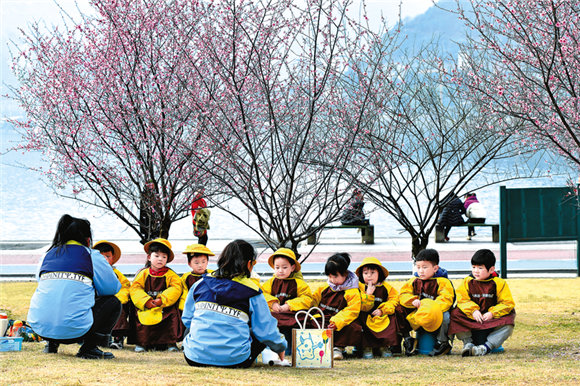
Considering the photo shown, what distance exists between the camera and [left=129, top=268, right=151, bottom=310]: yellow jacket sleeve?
22.1 ft

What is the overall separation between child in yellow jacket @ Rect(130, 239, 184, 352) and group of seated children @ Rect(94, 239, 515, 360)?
0.03ft

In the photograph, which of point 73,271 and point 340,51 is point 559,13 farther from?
point 73,271

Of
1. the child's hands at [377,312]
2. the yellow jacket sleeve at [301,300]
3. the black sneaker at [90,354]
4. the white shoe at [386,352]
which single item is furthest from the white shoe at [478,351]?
the black sneaker at [90,354]

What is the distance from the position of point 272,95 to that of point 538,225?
653 cm

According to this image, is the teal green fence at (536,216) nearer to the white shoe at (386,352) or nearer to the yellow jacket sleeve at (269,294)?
the white shoe at (386,352)

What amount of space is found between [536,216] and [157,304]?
27.3 feet

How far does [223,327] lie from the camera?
4961 millimetres

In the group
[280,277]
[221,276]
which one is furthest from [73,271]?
[280,277]

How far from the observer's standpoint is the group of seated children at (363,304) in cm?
632

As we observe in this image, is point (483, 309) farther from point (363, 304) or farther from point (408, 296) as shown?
point (363, 304)

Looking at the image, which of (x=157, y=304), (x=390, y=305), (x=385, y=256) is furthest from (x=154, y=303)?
(x=385, y=256)

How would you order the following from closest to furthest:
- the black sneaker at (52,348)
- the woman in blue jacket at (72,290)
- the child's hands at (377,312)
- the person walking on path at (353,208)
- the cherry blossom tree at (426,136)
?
the woman in blue jacket at (72,290), the black sneaker at (52,348), the child's hands at (377,312), the person walking on path at (353,208), the cherry blossom tree at (426,136)

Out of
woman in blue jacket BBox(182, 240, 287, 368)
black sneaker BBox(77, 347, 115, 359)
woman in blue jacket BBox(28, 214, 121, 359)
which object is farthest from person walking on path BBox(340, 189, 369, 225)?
black sneaker BBox(77, 347, 115, 359)

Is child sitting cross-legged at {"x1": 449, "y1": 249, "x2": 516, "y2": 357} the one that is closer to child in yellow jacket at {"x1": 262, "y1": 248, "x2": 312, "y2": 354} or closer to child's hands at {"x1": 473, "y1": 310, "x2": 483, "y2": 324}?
child's hands at {"x1": 473, "y1": 310, "x2": 483, "y2": 324}
